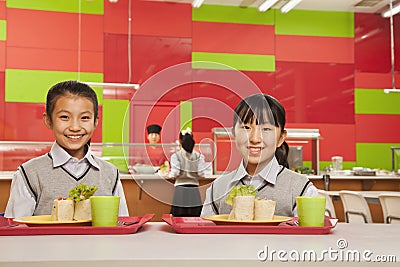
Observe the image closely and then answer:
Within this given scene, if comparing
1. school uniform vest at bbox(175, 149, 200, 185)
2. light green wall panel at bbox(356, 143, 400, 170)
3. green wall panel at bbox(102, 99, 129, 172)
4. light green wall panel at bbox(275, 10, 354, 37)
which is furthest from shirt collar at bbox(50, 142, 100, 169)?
light green wall panel at bbox(356, 143, 400, 170)

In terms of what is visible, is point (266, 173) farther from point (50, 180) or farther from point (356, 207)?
point (356, 207)

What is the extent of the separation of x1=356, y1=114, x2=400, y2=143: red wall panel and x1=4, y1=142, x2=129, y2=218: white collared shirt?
6.24m

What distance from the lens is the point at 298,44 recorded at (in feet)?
23.9

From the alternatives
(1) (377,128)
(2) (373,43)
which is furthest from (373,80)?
(1) (377,128)

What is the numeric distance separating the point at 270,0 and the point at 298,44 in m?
1.04

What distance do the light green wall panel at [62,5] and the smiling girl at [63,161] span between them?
217 inches

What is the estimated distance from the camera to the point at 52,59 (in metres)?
6.59

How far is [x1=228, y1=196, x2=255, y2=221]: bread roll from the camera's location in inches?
44.5

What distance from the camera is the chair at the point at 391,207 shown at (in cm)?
313

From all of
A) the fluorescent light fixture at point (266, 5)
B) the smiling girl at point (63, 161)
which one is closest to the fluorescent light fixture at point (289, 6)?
the fluorescent light fixture at point (266, 5)

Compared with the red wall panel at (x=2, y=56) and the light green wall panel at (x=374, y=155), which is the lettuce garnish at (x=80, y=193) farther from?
the light green wall panel at (x=374, y=155)

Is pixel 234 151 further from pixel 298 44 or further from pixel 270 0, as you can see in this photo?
pixel 298 44

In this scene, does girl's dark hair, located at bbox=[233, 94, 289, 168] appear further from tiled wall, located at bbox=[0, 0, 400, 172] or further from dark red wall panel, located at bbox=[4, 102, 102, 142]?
dark red wall panel, located at bbox=[4, 102, 102, 142]

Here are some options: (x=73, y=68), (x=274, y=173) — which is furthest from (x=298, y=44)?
(x=274, y=173)
